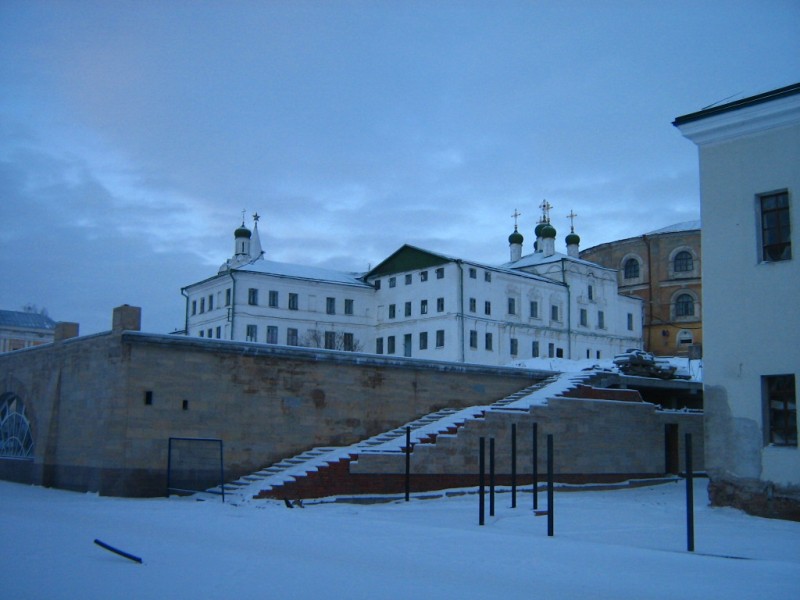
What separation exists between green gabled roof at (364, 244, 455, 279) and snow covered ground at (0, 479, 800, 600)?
1611 inches

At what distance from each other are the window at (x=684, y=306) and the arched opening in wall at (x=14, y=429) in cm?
5038

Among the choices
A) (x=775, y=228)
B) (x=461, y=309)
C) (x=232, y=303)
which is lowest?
(x=775, y=228)

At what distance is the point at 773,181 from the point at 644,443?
12.5m

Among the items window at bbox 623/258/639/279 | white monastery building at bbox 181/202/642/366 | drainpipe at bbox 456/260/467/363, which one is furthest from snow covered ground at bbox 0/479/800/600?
window at bbox 623/258/639/279

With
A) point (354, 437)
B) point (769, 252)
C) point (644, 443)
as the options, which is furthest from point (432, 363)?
point (769, 252)

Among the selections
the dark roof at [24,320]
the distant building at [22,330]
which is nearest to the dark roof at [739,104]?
the distant building at [22,330]

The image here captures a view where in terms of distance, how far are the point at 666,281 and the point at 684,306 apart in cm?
233

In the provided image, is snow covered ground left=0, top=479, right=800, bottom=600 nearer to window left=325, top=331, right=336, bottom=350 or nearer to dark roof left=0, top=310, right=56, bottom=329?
window left=325, top=331, right=336, bottom=350

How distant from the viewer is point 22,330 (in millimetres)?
73188

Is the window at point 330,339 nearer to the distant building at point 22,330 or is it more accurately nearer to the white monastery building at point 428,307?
the white monastery building at point 428,307

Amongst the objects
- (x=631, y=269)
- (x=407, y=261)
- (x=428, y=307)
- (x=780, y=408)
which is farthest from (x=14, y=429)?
(x=631, y=269)

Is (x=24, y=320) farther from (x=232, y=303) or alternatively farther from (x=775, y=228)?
(x=775, y=228)

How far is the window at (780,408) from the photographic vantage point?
57.5 feet

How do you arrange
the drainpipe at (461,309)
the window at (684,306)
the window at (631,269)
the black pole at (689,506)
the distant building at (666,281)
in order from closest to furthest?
1. the black pole at (689,506)
2. the drainpipe at (461,309)
3. the distant building at (666,281)
4. the window at (684,306)
5. the window at (631,269)
